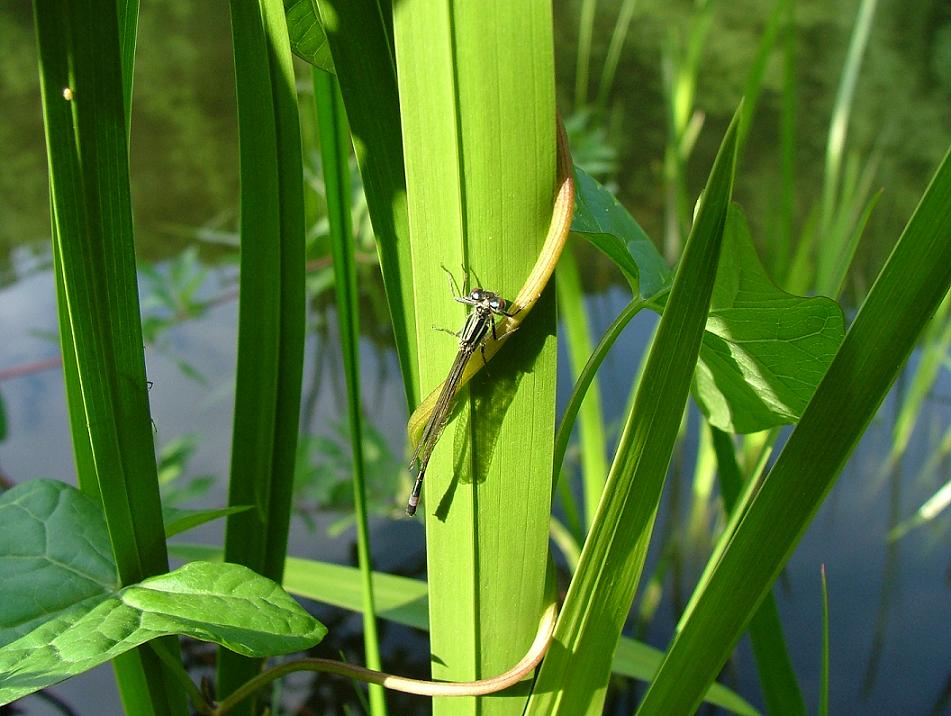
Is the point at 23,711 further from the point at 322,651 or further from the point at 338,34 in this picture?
the point at 338,34

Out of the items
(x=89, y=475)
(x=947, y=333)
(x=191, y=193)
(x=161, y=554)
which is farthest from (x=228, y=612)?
(x=191, y=193)

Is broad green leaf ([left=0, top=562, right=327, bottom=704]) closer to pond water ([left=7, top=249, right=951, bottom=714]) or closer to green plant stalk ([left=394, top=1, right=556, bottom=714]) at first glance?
green plant stalk ([left=394, top=1, right=556, bottom=714])

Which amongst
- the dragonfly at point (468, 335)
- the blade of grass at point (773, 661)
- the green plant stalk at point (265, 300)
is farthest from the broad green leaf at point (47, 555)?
the blade of grass at point (773, 661)

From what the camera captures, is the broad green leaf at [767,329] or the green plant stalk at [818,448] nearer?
the green plant stalk at [818,448]

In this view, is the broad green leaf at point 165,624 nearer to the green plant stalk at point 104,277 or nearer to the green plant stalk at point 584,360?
the green plant stalk at point 104,277

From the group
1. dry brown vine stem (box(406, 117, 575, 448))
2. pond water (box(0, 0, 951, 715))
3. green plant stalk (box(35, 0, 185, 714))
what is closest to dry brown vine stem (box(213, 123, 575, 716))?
dry brown vine stem (box(406, 117, 575, 448))

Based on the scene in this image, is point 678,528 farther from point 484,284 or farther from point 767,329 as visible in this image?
point 484,284

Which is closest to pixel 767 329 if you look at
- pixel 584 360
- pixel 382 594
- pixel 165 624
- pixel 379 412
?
pixel 165 624
